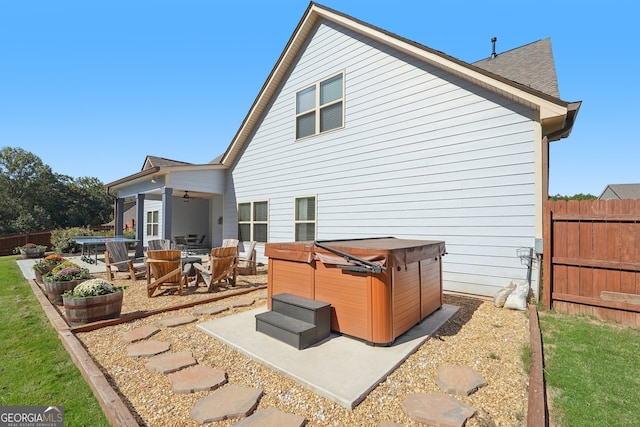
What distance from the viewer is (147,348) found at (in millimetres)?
3369

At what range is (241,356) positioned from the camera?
3195 millimetres

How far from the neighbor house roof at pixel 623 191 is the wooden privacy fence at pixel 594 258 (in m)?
36.5

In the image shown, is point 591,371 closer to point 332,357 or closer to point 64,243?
point 332,357

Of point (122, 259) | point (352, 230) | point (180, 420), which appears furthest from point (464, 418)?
point (122, 259)

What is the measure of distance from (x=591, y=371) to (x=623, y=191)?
41.9 m

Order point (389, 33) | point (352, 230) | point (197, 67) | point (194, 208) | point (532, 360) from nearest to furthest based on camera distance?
point (532, 360) < point (389, 33) < point (352, 230) < point (197, 67) < point (194, 208)

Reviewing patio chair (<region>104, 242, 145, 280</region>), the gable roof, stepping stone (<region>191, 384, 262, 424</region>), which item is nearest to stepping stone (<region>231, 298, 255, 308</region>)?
stepping stone (<region>191, 384, 262, 424</region>)

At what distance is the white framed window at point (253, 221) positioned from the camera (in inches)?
395

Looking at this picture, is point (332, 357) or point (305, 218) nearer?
point (332, 357)

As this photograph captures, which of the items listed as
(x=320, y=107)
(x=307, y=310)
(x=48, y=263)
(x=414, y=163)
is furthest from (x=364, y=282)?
(x=48, y=263)

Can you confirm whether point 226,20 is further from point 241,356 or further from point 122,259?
point 241,356

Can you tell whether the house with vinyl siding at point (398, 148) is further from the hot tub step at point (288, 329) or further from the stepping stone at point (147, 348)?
the stepping stone at point (147, 348)

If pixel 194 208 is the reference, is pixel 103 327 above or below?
A: below

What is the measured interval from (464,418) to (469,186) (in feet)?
15.4
